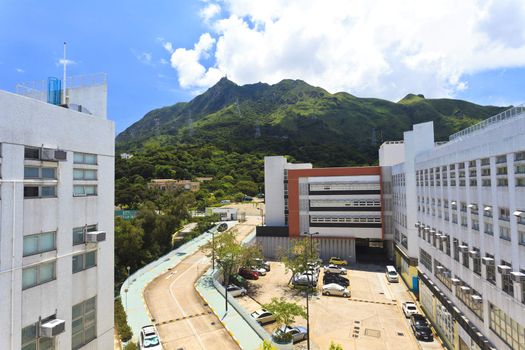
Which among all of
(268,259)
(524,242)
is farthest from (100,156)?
(268,259)

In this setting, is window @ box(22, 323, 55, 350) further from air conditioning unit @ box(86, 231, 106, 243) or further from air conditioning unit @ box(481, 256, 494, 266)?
air conditioning unit @ box(481, 256, 494, 266)

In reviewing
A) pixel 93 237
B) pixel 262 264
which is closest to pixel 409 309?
pixel 262 264

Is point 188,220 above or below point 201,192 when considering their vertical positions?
below

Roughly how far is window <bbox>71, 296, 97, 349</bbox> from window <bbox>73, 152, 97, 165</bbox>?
529 cm

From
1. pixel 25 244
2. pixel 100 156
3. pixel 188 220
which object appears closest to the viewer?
pixel 25 244

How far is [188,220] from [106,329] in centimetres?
5801

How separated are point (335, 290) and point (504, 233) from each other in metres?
22.8

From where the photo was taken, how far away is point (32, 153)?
9.55 meters

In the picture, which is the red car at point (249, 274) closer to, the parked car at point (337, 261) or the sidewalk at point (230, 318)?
the sidewalk at point (230, 318)

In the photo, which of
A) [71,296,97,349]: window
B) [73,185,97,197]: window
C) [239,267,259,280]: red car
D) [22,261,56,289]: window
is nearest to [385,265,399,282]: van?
[239,267,259,280]: red car

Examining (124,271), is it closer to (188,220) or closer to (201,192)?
(188,220)

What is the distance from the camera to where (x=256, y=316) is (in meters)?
28.8

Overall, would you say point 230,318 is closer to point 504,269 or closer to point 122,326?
point 122,326

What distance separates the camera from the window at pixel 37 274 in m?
9.30
